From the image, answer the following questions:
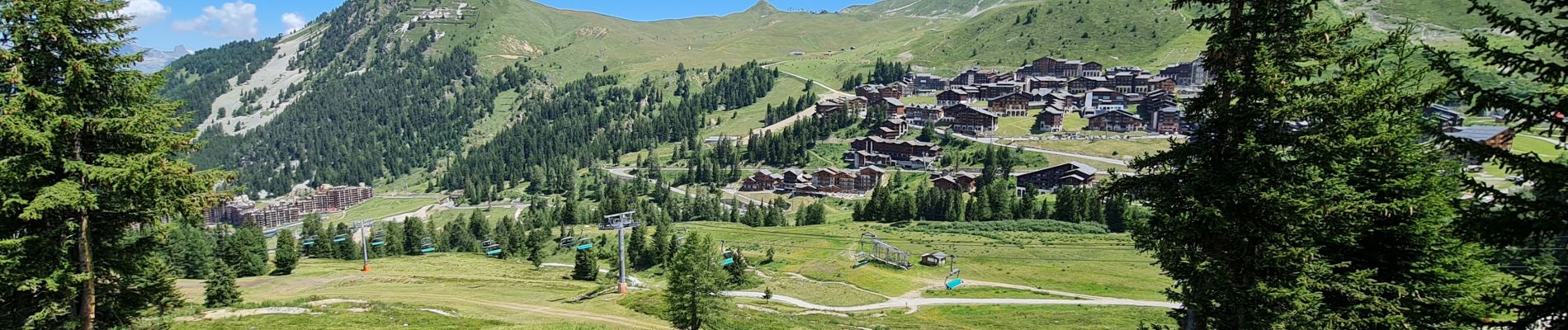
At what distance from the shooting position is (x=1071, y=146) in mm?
142250

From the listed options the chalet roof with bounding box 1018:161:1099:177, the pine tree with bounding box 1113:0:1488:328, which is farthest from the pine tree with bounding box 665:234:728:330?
the chalet roof with bounding box 1018:161:1099:177

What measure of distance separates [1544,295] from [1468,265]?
9.28 metres

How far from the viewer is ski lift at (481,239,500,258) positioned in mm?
101500

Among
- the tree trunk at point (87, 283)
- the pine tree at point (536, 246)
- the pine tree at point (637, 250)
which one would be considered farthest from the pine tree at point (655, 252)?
the tree trunk at point (87, 283)

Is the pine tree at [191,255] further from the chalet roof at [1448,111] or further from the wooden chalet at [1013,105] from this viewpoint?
the chalet roof at [1448,111]

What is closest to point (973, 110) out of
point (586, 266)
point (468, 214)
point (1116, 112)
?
point (1116, 112)

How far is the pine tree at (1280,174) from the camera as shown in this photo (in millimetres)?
15320

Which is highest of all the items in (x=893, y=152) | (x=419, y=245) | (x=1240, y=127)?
(x=1240, y=127)

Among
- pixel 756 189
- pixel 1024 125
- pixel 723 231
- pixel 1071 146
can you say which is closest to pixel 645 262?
pixel 723 231

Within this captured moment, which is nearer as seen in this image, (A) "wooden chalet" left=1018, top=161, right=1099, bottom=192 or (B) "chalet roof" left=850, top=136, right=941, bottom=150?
(A) "wooden chalet" left=1018, top=161, right=1099, bottom=192

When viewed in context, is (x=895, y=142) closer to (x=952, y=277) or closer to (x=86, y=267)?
(x=952, y=277)

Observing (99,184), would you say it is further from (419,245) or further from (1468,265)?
(419,245)

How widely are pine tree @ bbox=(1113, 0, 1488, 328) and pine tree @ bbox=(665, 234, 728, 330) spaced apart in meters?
26.3

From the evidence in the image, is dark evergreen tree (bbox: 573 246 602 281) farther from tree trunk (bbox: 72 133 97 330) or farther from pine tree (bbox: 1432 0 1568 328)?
pine tree (bbox: 1432 0 1568 328)
